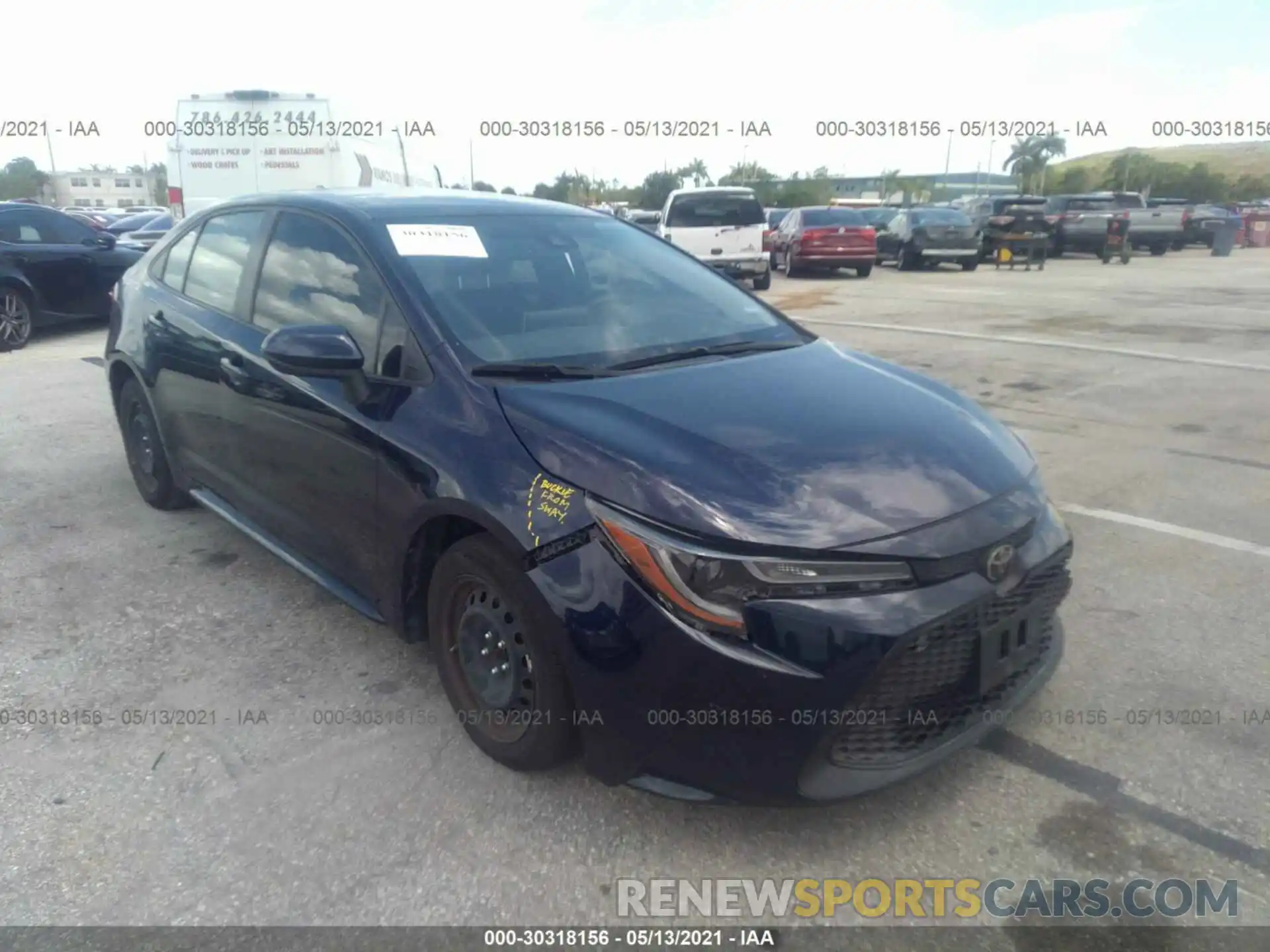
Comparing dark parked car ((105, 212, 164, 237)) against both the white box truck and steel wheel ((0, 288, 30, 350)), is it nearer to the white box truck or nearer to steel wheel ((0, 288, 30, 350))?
the white box truck

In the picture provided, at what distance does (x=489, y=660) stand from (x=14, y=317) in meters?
9.84

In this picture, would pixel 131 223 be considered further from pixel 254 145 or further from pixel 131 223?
pixel 254 145

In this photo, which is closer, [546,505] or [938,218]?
[546,505]

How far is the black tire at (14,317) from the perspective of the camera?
10016mm

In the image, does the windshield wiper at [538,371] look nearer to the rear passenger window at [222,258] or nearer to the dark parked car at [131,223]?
the rear passenger window at [222,258]

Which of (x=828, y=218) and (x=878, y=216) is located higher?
(x=828, y=218)

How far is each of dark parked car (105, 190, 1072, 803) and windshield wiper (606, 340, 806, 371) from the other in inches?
1.0

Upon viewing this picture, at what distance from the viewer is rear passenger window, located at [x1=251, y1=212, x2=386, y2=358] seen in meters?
3.11

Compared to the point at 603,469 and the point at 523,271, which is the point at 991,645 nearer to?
the point at 603,469

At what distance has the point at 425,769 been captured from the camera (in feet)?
9.17

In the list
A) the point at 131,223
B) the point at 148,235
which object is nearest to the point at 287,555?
the point at 148,235

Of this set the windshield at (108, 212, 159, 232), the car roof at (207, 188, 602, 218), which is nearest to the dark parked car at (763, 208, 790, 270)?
the car roof at (207, 188, 602, 218)

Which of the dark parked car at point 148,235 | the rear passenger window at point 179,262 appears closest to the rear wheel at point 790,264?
the dark parked car at point 148,235

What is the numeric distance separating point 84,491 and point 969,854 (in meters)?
4.89
